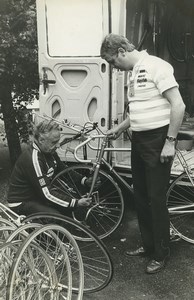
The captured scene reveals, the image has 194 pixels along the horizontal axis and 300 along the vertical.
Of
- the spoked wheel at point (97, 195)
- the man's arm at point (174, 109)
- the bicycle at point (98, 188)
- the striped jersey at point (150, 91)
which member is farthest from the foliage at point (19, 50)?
the man's arm at point (174, 109)

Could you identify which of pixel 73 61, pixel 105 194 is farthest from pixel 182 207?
pixel 73 61

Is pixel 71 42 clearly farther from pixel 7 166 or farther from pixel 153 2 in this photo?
pixel 7 166

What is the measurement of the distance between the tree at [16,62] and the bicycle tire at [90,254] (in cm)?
337

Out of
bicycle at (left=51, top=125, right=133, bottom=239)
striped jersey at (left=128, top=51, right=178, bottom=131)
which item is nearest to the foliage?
bicycle at (left=51, top=125, right=133, bottom=239)

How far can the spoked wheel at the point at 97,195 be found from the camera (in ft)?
14.8

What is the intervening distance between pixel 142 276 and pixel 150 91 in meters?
1.66

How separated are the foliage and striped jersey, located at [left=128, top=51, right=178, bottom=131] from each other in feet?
11.6

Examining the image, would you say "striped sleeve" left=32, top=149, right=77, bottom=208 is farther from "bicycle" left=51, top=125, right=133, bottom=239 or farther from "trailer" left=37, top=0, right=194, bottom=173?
"trailer" left=37, top=0, right=194, bottom=173

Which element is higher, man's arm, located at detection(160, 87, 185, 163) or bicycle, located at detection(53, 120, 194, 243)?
man's arm, located at detection(160, 87, 185, 163)

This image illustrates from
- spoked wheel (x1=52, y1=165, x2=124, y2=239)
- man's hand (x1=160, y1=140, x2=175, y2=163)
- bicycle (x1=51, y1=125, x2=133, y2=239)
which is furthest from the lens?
spoked wheel (x1=52, y1=165, x2=124, y2=239)

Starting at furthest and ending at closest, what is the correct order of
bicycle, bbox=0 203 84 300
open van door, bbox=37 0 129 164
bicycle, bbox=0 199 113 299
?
open van door, bbox=37 0 129 164 < bicycle, bbox=0 199 113 299 < bicycle, bbox=0 203 84 300

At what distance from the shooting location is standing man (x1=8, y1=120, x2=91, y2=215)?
11.8 ft

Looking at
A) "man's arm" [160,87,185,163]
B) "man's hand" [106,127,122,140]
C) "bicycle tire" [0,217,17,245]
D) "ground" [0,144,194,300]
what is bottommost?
"ground" [0,144,194,300]

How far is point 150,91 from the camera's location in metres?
3.51
